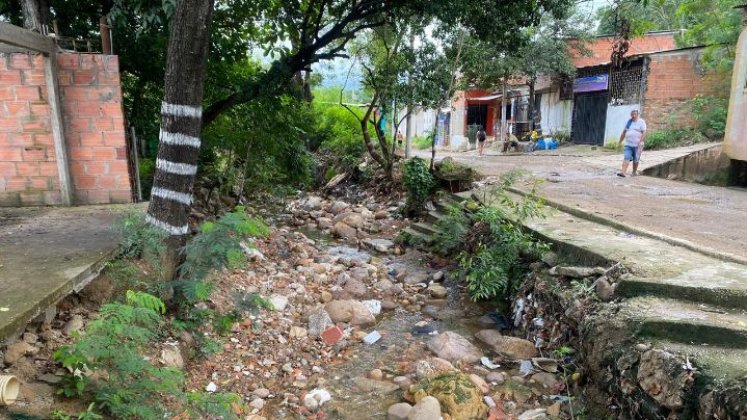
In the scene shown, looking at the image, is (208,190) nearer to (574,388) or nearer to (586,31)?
(574,388)

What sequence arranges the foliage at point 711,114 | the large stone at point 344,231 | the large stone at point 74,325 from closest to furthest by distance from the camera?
the large stone at point 74,325, the large stone at point 344,231, the foliage at point 711,114

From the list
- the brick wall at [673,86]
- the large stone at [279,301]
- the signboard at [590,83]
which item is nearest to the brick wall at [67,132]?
the large stone at [279,301]

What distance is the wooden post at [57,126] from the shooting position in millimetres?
4203

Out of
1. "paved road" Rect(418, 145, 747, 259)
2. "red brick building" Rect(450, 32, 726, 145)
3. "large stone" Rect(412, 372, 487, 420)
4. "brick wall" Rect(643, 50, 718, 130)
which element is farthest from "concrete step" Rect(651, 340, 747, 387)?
"brick wall" Rect(643, 50, 718, 130)

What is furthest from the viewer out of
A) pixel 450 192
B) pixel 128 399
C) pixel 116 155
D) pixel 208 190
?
pixel 450 192

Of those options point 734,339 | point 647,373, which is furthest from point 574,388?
point 734,339

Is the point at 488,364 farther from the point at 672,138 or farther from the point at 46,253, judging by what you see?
the point at 672,138

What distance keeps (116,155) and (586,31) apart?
16.5 metres

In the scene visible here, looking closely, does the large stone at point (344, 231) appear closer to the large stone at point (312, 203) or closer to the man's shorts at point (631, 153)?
the large stone at point (312, 203)

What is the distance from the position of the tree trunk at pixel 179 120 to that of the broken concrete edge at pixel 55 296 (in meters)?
0.39

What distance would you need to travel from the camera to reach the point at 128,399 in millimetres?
2221

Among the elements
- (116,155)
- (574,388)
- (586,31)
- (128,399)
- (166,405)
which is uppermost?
Answer: (586,31)

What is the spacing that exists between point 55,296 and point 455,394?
7.82 feet

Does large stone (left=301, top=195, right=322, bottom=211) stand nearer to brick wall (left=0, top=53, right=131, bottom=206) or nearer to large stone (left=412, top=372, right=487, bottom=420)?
brick wall (left=0, top=53, right=131, bottom=206)
